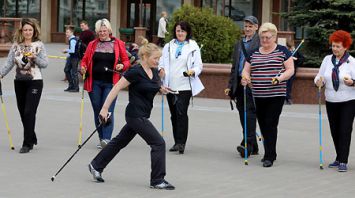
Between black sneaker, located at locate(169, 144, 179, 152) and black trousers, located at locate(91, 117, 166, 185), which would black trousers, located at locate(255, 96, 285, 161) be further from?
black trousers, located at locate(91, 117, 166, 185)

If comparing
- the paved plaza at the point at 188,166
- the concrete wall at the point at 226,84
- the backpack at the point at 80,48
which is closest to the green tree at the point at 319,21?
the concrete wall at the point at 226,84

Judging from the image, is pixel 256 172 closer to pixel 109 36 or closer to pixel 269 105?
pixel 269 105

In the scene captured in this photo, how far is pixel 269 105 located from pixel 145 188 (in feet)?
7.29

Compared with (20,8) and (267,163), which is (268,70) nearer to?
(267,163)

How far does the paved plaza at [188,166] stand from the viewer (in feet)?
28.8

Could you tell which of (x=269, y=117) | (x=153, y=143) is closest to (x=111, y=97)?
(x=153, y=143)

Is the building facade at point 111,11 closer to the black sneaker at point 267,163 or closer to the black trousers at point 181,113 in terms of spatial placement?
the black trousers at point 181,113

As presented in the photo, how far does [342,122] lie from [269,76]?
1012mm

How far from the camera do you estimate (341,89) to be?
33.3ft

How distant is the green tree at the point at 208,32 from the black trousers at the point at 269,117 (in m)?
9.74

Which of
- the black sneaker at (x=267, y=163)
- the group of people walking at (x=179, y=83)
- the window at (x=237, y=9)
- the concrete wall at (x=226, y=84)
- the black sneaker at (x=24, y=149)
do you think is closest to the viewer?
the group of people walking at (x=179, y=83)

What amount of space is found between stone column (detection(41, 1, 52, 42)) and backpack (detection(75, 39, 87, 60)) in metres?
20.3

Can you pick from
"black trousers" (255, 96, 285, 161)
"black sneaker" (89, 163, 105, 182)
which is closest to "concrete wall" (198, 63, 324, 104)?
"black trousers" (255, 96, 285, 161)

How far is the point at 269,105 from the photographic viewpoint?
34.0 feet
